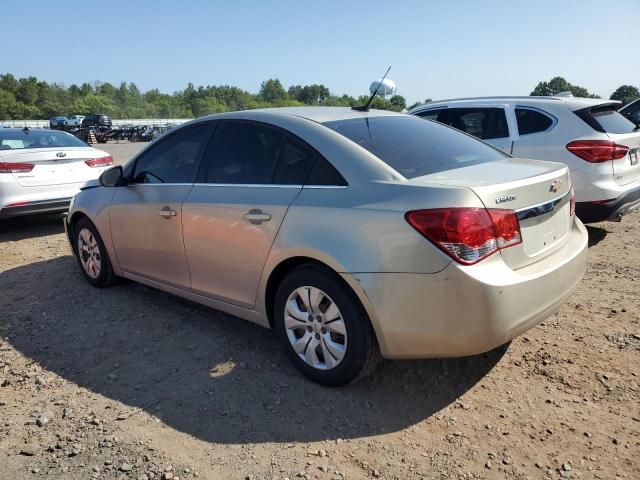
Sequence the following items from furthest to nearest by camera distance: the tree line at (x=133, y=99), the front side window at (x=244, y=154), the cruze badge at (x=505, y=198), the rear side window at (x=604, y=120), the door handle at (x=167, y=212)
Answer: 1. the tree line at (x=133, y=99)
2. the rear side window at (x=604, y=120)
3. the door handle at (x=167, y=212)
4. the front side window at (x=244, y=154)
5. the cruze badge at (x=505, y=198)

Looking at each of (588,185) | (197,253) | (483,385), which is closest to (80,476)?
(197,253)

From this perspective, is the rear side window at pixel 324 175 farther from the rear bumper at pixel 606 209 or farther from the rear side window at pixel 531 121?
the rear side window at pixel 531 121

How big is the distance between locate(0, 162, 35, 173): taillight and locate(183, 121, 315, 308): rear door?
429 centimetres

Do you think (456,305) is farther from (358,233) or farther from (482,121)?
(482,121)

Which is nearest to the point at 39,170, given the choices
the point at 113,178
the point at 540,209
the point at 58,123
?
the point at 113,178

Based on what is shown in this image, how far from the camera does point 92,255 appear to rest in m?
4.91

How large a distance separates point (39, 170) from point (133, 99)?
144m

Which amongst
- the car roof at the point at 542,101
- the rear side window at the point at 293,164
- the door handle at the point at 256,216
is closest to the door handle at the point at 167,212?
the door handle at the point at 256,216

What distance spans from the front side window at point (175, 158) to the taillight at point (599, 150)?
3.91 m

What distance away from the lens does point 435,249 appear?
2488 millimetres

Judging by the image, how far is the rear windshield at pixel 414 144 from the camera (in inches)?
117

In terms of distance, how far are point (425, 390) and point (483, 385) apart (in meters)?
0.34

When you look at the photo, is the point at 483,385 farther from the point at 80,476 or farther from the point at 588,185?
the point at 588,185

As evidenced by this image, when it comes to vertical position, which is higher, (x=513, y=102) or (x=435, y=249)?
(x=513, y=102)
